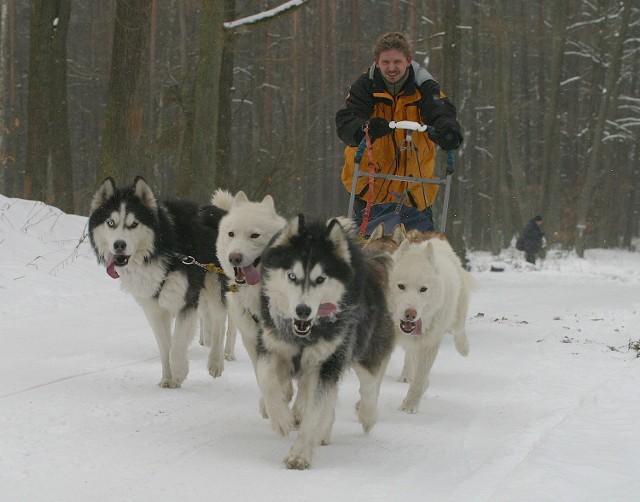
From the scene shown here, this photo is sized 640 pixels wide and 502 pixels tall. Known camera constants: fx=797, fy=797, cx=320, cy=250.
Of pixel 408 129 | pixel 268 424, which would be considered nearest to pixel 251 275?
pixel 268 424

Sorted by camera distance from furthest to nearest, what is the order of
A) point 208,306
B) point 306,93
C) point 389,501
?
point 306,93 → point 208,306 → point 389,501

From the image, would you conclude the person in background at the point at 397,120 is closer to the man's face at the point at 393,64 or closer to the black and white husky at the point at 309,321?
the man's face at the point at 393,64

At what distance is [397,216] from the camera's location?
22.0ft

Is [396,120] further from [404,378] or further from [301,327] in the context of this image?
[301,327]

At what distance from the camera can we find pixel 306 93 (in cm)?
3173

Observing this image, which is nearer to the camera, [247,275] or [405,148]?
[247,275]

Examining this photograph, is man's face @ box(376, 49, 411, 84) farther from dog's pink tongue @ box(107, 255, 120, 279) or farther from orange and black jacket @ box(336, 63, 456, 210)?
dog's pink tongue @ box(107, 255, 120, 279)

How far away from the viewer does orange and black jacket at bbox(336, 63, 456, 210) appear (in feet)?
21.2

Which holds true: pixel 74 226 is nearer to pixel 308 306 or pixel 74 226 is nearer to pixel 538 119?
pixel 308 306

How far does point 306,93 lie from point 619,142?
13.5 m

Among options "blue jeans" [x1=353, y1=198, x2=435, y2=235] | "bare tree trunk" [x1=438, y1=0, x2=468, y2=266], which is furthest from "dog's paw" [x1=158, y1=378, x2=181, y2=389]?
"bare tree trunk" [x1=438, y1=0, x2=468, y2=266]

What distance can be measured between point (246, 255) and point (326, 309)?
35.2 inches

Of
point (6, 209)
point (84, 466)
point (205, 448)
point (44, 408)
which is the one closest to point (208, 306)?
point (44, 408)

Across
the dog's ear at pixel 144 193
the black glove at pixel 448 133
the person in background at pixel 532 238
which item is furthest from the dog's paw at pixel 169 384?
the person in background at pixel 532 238
